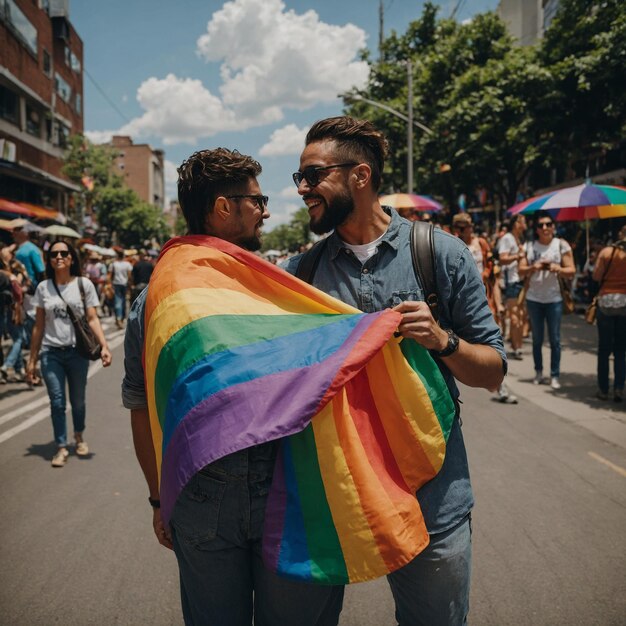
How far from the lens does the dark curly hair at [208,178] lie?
194 centimetres

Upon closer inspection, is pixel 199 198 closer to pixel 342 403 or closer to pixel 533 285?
pixel 342 403

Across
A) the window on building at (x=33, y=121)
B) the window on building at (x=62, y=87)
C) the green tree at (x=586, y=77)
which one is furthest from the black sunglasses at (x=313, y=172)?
the window on building at (x=62, y=87)

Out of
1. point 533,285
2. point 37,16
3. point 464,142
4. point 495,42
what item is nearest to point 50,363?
point 533,285

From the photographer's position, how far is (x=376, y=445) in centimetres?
176

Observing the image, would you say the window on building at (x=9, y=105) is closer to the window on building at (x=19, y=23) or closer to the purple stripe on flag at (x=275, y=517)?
the window on building at (x=19, y=23)

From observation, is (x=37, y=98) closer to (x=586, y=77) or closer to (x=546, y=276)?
(x=586, y=77)

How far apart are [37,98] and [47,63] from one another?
5.18 meters

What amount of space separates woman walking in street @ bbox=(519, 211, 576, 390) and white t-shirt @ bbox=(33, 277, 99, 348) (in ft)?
18.1

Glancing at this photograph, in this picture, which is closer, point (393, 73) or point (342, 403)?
point (342, 403)

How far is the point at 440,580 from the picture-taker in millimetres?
1846

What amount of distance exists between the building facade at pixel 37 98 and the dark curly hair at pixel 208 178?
2283 cm

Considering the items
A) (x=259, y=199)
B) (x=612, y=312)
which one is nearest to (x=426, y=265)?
(x=259, y=199)

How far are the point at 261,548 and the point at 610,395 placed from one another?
22.2ft

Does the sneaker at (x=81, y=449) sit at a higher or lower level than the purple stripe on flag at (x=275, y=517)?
lower
